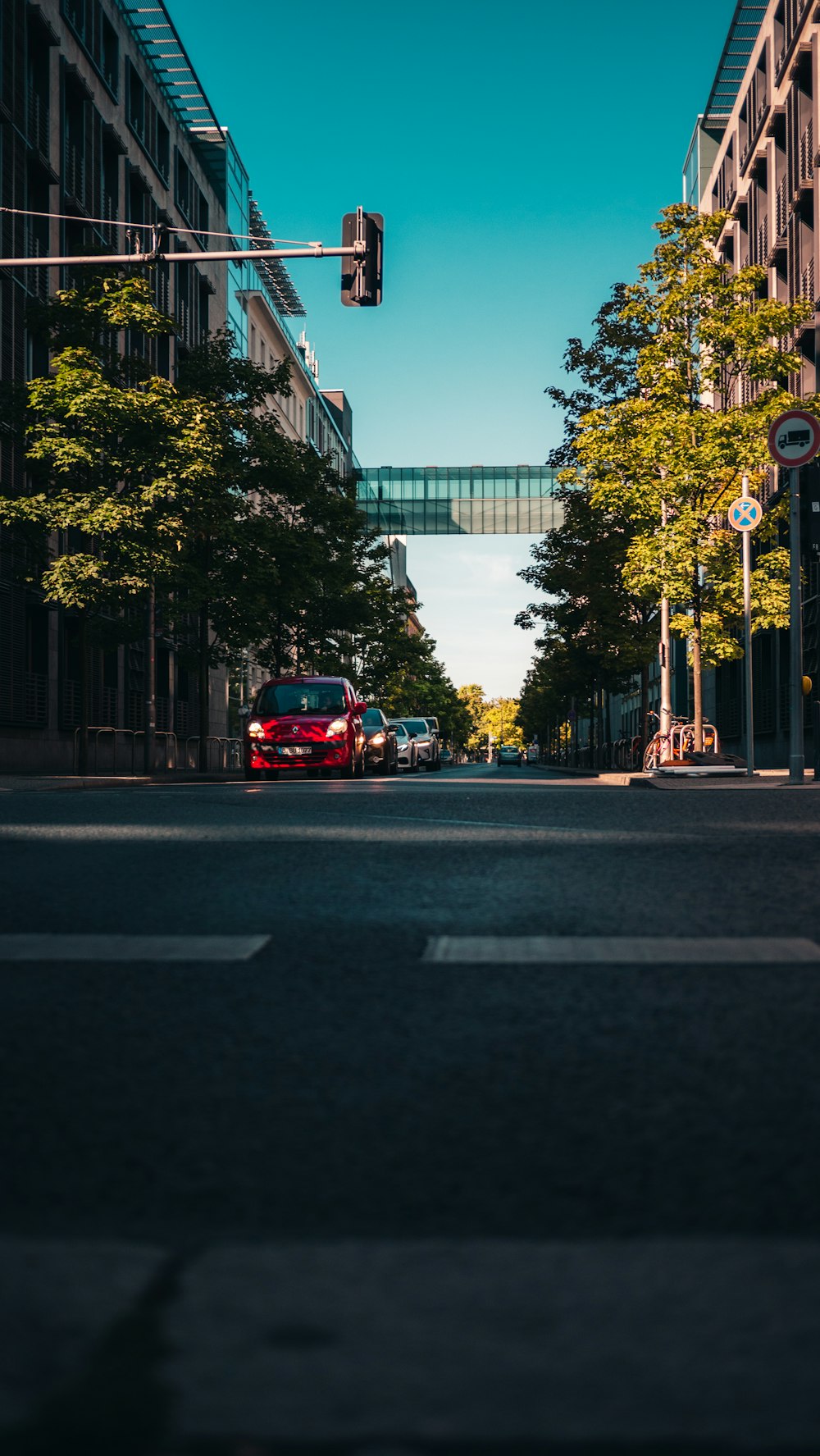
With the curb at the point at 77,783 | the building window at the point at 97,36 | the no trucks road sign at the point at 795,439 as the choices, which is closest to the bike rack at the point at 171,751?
the curb at the point at 77,783

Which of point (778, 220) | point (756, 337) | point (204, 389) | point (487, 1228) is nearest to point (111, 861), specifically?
point (487, 1228)

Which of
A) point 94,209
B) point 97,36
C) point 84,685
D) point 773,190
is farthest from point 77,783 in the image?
point 773,190

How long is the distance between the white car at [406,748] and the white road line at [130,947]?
42.8 m

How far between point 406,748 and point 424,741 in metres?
2.39

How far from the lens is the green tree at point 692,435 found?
31484mm

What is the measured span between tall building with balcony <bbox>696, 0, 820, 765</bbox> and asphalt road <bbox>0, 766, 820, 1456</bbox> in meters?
30.0

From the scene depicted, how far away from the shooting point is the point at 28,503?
2689 cm

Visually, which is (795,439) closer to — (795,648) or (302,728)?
(795,648)

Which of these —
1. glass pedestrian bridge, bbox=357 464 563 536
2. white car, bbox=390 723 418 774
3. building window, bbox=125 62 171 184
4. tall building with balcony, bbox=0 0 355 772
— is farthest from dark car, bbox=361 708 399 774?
glass pedestrian bridge, bbox=357 464 563 536

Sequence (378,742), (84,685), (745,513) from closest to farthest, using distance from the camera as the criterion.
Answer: (745,513)
(84,685)
(378,742)

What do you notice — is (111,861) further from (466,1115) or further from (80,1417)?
(80,1417)

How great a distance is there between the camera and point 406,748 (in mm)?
49375

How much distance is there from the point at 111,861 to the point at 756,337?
27.5 metres

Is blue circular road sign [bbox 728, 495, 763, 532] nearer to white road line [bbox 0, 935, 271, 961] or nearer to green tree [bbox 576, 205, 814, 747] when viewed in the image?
green tree [bbox 576, 205, 814, 747]
